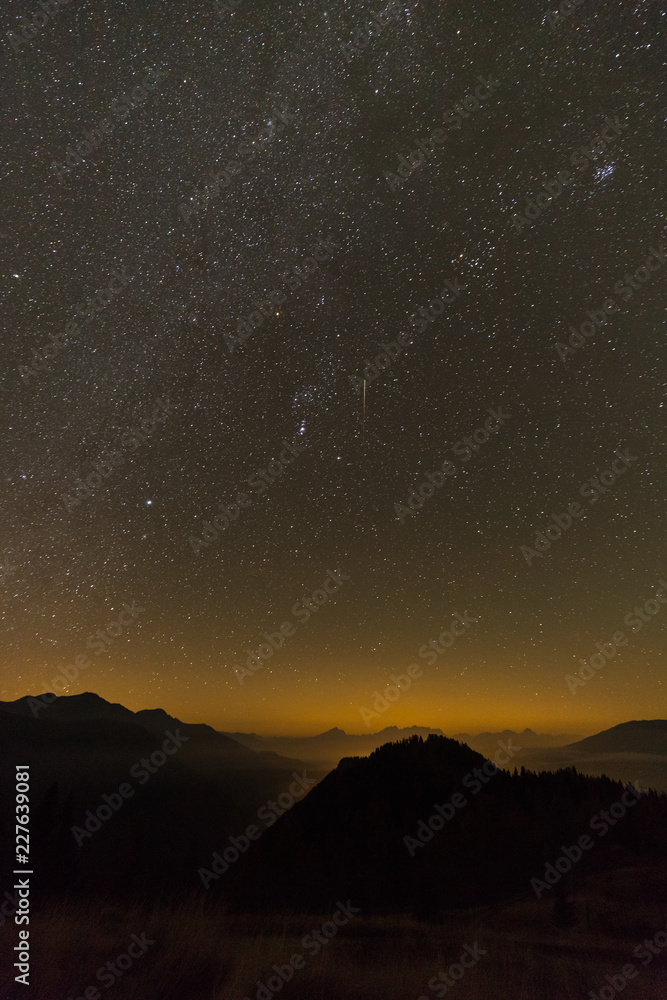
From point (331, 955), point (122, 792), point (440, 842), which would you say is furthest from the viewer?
point (122, 792)

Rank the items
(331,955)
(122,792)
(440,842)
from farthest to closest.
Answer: (122,792) < (440,842) < (331,955)

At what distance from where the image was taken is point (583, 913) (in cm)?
1015

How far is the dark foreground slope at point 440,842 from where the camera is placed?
17.8 meters

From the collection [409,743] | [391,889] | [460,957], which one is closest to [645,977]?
[460,957]

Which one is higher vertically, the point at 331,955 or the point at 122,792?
the point at 331,955

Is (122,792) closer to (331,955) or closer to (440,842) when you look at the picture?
(440,842)

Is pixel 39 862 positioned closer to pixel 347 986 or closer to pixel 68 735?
pixel 347 986

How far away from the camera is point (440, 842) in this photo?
27531 mm

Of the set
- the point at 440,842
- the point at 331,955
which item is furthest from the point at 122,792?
the point at 331,955

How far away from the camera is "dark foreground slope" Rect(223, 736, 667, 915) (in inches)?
701

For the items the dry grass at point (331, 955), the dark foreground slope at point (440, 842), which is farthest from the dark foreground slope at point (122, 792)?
the dark foreground slope at point (440, 842)

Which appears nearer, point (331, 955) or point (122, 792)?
point (331, 955)

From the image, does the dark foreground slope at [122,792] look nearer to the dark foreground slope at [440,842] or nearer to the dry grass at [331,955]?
the dry grass at [331,955]

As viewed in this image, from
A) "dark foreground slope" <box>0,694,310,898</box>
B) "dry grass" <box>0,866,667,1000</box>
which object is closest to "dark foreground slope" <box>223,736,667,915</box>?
"dark foreground slope" <box>0,694,310,898</box>
